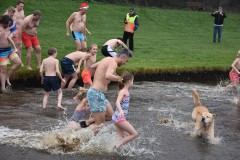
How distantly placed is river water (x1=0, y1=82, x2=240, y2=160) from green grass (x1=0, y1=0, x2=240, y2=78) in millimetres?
3063

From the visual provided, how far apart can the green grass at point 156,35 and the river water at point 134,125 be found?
3.06 metres

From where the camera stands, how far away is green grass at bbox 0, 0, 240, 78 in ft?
65.5

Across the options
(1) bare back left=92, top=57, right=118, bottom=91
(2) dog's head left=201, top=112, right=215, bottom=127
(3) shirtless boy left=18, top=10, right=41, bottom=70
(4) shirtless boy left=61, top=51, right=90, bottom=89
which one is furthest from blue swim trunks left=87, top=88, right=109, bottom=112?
(3) shirtless boy left=18, top=10, right=41, bottom=70

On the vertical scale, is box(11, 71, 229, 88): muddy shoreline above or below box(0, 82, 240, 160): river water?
below

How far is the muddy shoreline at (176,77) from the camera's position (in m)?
15.6

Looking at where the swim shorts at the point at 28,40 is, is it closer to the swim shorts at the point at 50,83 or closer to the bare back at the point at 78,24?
the bare back at the point at 78,24

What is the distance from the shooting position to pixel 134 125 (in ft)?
36.5

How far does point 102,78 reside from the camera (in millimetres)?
9141

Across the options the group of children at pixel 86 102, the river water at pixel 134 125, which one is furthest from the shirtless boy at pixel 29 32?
the group of children at pixel 86 102

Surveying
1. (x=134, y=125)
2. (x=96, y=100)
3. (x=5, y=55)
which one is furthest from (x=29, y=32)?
(x=96, y=100)

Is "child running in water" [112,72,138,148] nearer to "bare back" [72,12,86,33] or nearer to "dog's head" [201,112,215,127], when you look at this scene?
"dog's head" [201,112,215,127]

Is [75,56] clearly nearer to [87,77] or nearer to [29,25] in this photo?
[87,77]

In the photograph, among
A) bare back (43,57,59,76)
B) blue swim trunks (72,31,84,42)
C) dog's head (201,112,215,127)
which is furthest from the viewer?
blue swim trunks (72,31,84,42)

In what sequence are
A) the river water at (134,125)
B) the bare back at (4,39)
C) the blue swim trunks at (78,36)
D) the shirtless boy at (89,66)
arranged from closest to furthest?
1. the river water at (134,125)
2. the shirtless boy at (89,66)
3. the bare back at (4,39)
4. the blue swim trunks at (78,36)
